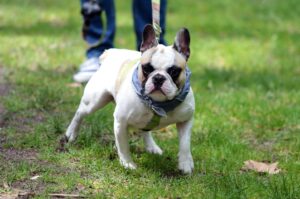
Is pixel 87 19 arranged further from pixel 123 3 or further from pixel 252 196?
pixel 123 3

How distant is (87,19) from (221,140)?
1895 mm

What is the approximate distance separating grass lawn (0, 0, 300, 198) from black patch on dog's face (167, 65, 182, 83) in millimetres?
566

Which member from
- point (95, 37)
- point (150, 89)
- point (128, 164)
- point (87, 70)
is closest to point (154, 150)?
point (128, 164)

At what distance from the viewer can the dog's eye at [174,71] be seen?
3.32 m

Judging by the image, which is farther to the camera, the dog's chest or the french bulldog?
the dog's chest

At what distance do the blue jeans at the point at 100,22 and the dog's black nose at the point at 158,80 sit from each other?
2.21m

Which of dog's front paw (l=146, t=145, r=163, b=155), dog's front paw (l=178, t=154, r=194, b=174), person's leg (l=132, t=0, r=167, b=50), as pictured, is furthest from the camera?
person's leg (l=132, t=0, r=167, b=50)

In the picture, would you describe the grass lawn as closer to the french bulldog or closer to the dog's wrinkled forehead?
the french bulldog

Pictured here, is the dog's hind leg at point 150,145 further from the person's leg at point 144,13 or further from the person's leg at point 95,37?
the person's leg at point 95,37

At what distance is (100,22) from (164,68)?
287 centimetres

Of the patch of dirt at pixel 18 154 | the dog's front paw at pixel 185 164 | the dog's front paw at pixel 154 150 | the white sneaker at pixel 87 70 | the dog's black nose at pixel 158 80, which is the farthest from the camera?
the white sneaker at pixel 87 70

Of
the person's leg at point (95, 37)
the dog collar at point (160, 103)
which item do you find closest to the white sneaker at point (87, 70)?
the person's leg at point (95, 37)

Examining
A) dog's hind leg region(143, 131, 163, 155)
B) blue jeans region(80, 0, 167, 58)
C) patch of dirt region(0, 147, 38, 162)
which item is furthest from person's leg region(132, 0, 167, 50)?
patch of dirt region(0, 147, 38, 162)

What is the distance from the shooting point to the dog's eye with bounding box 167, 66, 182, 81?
10.9 feet
